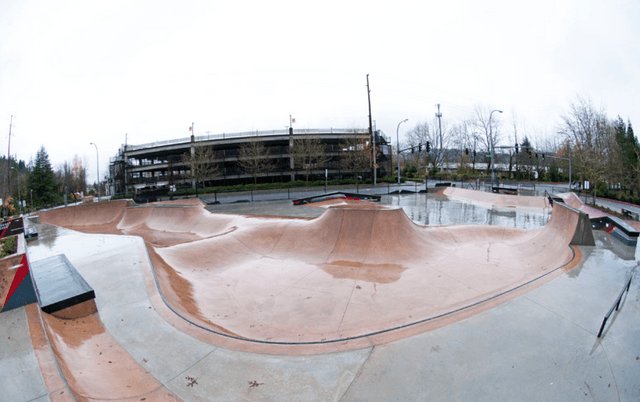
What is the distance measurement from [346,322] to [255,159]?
1659 inches

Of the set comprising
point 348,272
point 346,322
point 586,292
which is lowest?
point 346,322

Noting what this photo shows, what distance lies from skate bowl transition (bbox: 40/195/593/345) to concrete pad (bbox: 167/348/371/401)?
0.59m

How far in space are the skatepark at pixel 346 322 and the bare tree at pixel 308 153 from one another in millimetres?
36212

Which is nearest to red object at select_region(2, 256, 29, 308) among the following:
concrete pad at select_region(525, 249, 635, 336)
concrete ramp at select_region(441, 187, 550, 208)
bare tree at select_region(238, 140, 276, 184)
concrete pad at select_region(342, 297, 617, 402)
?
concrete pad at select_region(342, 297, 617, 402)

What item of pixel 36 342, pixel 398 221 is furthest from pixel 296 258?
pixel 36 342

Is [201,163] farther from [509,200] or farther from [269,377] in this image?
[269,377]

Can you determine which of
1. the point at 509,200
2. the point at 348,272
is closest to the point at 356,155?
the point at 509,200

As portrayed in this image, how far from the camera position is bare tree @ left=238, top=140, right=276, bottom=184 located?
1831 inches

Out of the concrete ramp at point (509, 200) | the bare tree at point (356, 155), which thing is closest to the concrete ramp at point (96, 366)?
the concrete ramp at point (509, 200)

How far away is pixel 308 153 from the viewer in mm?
46625

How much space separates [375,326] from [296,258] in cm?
511

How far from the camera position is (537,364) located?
3.62 m

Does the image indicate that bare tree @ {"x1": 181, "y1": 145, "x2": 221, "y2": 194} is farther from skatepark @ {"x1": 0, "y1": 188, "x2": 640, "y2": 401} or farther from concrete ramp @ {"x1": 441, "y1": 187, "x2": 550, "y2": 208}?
skatepark @ {"x1": 0, "y1": 188, "x2": 640, "y2": 401}

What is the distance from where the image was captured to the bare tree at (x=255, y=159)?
46500mm
